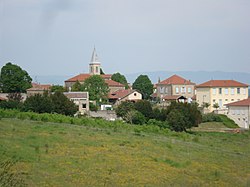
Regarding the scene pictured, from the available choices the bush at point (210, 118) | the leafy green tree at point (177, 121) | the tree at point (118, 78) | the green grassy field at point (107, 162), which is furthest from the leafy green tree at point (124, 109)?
the tree at point (118, 78)

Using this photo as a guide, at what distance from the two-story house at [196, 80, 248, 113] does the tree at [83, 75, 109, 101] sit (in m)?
16.2

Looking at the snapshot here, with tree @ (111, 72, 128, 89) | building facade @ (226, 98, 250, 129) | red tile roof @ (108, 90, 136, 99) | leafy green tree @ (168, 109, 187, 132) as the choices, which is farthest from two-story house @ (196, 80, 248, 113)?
tree @ (111, 72, 128, 89)

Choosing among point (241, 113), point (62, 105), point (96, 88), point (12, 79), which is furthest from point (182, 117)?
point (12, 79)

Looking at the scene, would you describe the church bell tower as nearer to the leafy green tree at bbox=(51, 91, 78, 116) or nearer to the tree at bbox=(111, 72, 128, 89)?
the tree at bbox=(111, 72, 128, 89)

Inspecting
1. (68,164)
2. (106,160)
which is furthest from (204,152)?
(68,164)

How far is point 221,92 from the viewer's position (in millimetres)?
75250

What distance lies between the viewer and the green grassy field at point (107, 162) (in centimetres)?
1413

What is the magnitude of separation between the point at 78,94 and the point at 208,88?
884 inches

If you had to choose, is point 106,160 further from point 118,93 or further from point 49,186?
point 118,93

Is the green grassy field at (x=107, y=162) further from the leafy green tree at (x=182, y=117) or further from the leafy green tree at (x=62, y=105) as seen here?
the leafy green tree at (x=62, y=105)

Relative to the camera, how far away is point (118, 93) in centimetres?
8650

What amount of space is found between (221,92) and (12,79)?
33.7m

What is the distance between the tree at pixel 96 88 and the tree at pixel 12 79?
10281 millimetres

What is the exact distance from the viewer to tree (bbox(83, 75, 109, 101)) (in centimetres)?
7797
